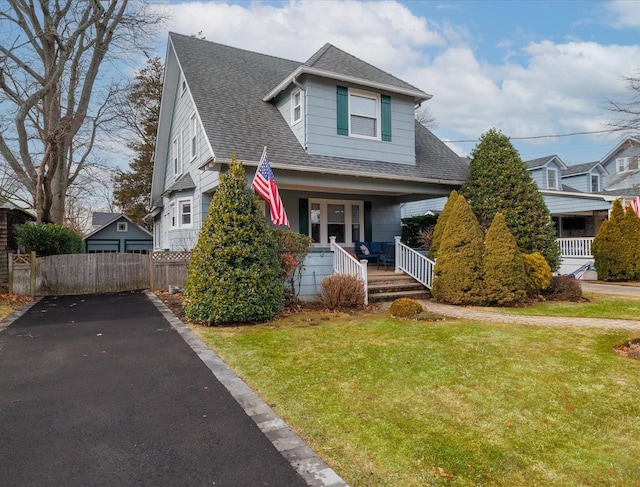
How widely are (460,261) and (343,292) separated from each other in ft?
9.97

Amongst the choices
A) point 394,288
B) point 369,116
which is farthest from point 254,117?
point 394,288

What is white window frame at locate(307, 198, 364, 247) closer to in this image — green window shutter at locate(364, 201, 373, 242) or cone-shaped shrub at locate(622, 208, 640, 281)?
green window shutter at locate(364, 201, 373, 242)

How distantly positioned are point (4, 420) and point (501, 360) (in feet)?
18.0

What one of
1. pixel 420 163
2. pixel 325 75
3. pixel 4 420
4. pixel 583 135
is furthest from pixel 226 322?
pixel 583 135

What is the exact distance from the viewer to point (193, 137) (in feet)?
43.4

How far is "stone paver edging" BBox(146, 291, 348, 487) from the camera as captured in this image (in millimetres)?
2617

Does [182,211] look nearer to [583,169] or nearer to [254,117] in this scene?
[254,117]

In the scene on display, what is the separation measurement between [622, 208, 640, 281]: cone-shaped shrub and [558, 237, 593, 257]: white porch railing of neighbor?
9.71ft

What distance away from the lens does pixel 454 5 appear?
11898mm

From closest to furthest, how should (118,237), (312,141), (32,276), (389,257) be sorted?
(312,141)
(32,276)
(389,257)
(118,237)

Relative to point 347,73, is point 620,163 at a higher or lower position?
higher

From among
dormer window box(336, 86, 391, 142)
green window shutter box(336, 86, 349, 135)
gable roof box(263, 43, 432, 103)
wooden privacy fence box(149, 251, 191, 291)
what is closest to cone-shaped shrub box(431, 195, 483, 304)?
dormer window box(336, 86, 391, 142)

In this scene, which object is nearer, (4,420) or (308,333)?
(4,420)

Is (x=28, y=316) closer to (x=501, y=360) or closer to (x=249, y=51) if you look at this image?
(x=501, y=360)
